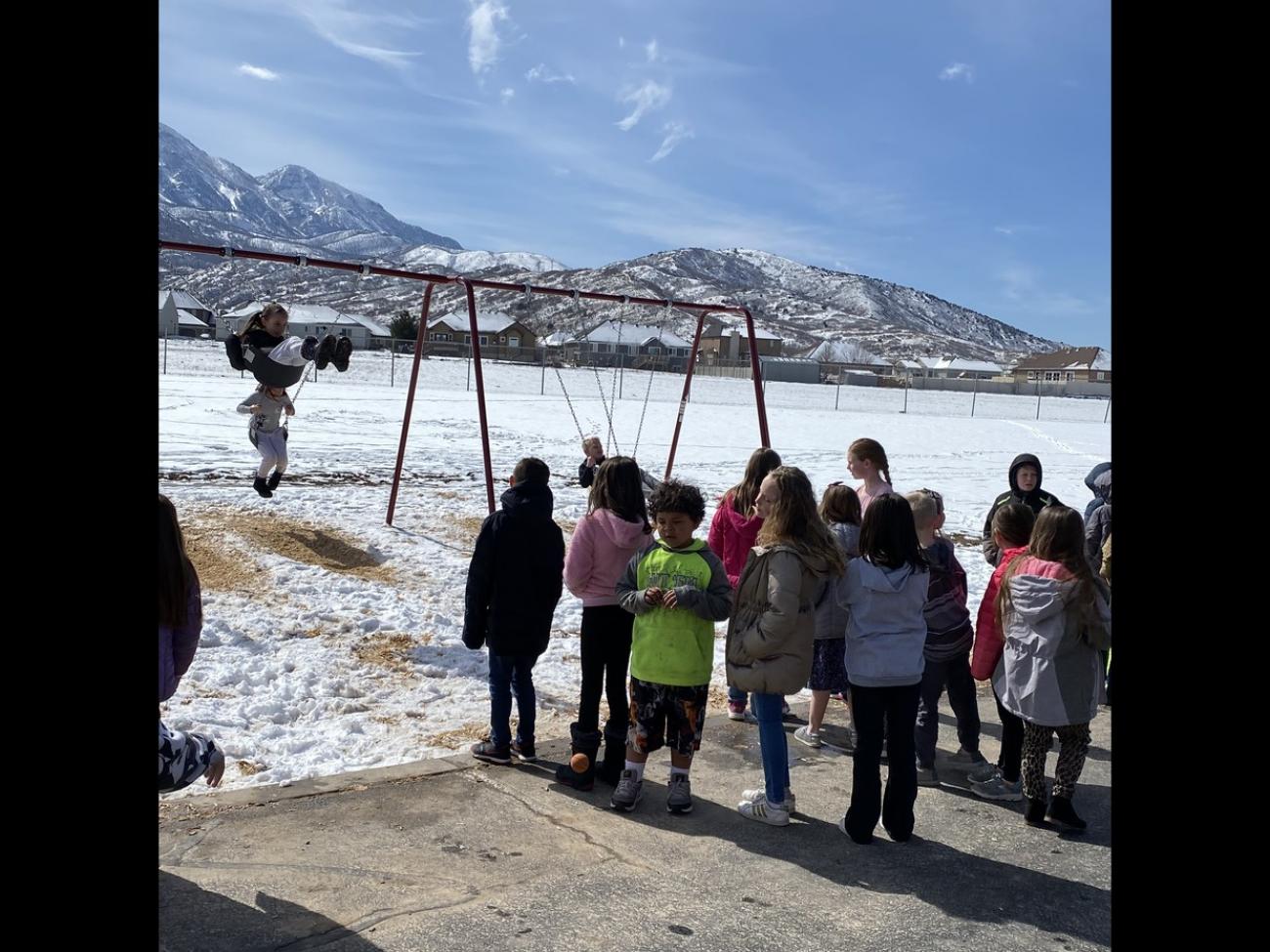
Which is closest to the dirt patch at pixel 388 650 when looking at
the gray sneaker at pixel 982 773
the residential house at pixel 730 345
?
the gray sneaker at pixel 982 773

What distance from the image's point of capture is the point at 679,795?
469cm

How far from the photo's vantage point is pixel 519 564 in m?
5.21

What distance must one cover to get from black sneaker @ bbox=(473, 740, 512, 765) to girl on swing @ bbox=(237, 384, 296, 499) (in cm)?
548

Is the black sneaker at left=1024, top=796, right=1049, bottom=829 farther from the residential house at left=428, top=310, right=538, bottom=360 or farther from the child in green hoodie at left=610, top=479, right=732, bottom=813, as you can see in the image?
the residential house at left=428, top=310, right=538, bottom=360

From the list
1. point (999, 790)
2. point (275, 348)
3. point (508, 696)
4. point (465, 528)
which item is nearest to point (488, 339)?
point (465, 528)

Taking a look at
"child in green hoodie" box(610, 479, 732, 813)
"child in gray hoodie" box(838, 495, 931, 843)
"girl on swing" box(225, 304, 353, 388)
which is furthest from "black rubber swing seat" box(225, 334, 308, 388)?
"child in gray hoodie" box(838, 495, 931, 843)

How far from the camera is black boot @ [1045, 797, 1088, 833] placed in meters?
4.62
